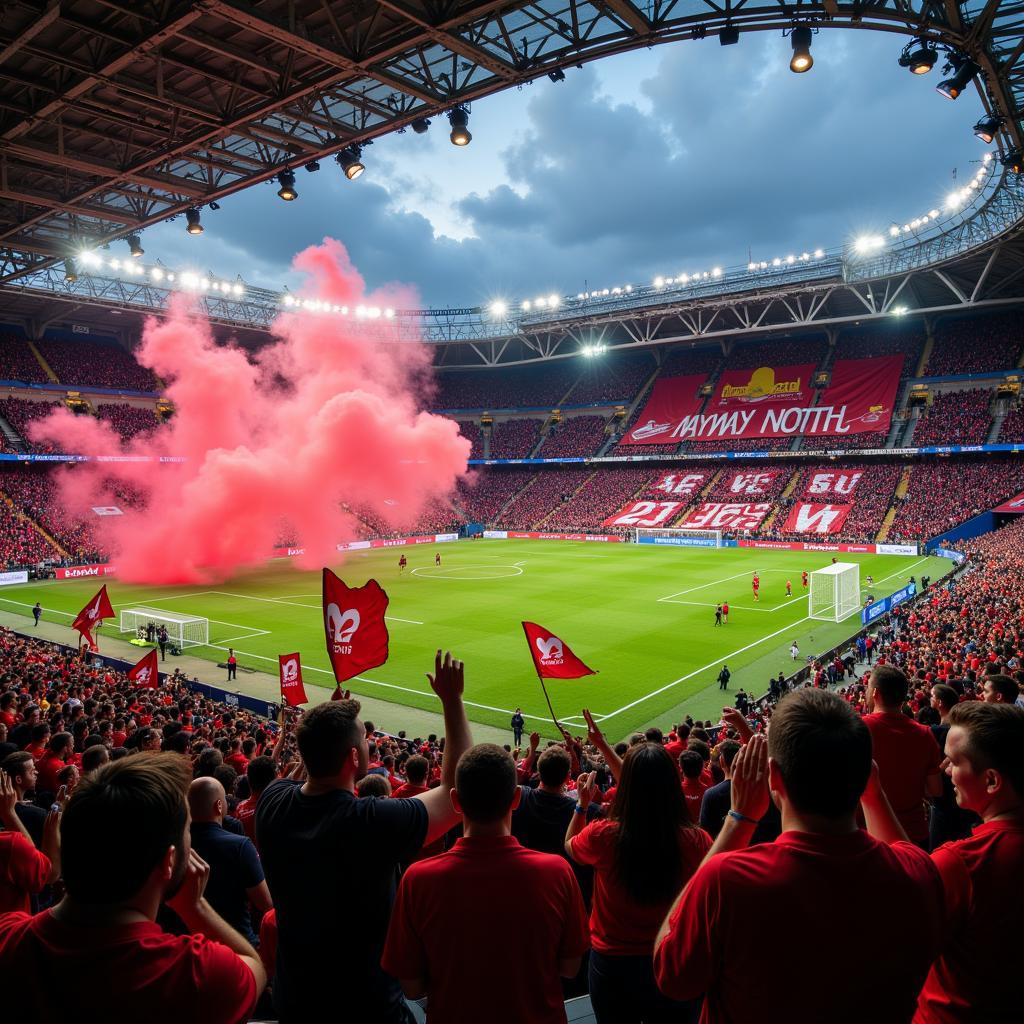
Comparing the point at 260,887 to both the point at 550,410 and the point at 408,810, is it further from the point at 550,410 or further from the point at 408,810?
the point at 550,410

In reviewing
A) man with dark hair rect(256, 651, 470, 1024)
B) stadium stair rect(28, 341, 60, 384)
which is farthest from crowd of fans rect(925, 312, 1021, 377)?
stadium stair rect(28, 341, 60, 384)

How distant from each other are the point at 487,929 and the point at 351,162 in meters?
16.0

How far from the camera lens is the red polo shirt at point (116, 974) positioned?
200 cm

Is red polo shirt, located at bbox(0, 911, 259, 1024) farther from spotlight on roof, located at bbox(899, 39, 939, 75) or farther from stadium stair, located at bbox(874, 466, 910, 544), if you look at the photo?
stadium stair, located at bbox(874, 466, 910, 544)

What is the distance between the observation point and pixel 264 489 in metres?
40.7

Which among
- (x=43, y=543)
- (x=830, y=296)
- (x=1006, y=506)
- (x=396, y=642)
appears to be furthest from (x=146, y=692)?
(x=830, y=296)

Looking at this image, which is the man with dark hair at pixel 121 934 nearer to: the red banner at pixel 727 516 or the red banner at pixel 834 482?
the red banner at pixel 727 516

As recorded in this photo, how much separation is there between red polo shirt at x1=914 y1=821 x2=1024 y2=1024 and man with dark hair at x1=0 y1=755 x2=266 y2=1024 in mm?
2431

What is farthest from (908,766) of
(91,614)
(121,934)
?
(91,614)

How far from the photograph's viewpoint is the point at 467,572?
149ft

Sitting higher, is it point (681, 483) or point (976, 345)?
point (976, 345)

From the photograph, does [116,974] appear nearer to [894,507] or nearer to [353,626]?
[353,626]

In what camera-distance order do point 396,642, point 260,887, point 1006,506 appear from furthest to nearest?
1. point 1006,506
2. point 396,642
3. point 260,887

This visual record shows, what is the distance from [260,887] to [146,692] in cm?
1513
